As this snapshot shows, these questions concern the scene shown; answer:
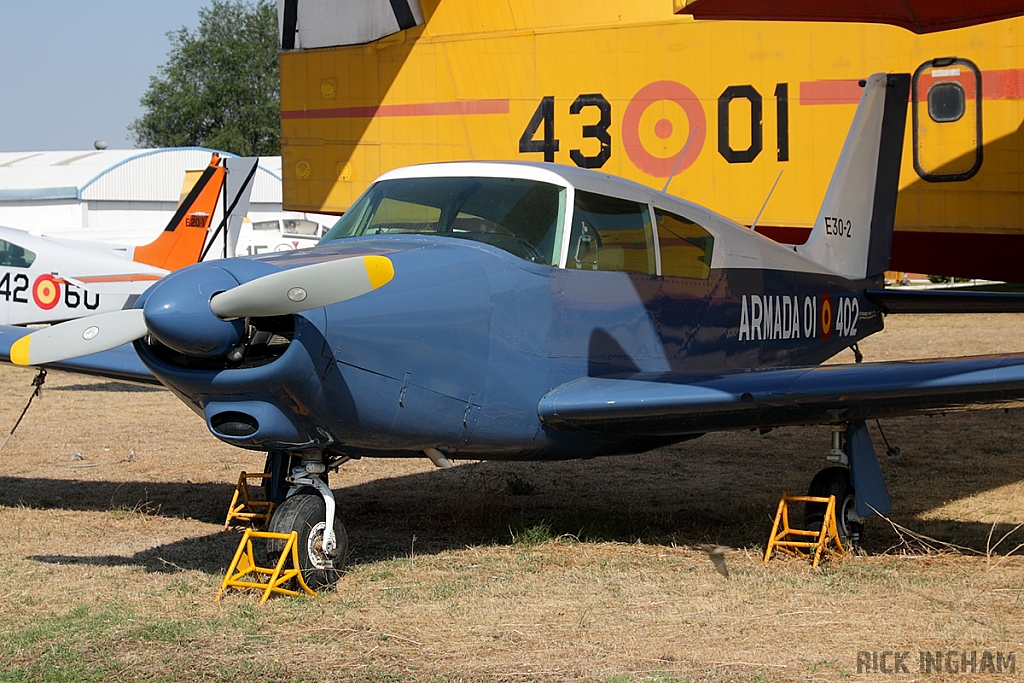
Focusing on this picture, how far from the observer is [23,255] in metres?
16.2

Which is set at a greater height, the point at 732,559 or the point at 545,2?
the point at 545,2

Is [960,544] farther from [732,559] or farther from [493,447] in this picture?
[493,447]

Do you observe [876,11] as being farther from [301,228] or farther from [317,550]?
[301,228]

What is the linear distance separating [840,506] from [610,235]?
2.09m

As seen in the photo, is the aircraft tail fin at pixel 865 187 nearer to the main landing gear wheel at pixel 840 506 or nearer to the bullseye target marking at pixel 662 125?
the main landing gear wheel at pixel 840 506

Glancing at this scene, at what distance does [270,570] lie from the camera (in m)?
5.18

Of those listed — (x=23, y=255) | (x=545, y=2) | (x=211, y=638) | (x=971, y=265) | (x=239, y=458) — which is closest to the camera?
(x=211, y=638)

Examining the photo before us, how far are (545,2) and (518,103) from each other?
131cm

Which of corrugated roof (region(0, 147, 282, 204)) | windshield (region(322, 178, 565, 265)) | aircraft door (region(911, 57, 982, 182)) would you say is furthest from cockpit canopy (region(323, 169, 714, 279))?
corrugated roof (region(0, 147, 282, 204))

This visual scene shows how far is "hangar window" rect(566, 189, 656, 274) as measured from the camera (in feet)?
20.6

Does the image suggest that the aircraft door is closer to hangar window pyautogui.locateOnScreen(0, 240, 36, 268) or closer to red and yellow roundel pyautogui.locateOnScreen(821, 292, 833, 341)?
red and yellow roundel pyautogui.locateOnScreen(821, 292, 833, 341)

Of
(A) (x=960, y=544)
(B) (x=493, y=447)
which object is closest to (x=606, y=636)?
(B) (x=493, y=447)

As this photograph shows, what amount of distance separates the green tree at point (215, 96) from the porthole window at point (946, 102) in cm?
6849

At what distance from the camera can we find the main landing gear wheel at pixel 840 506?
639 cm
